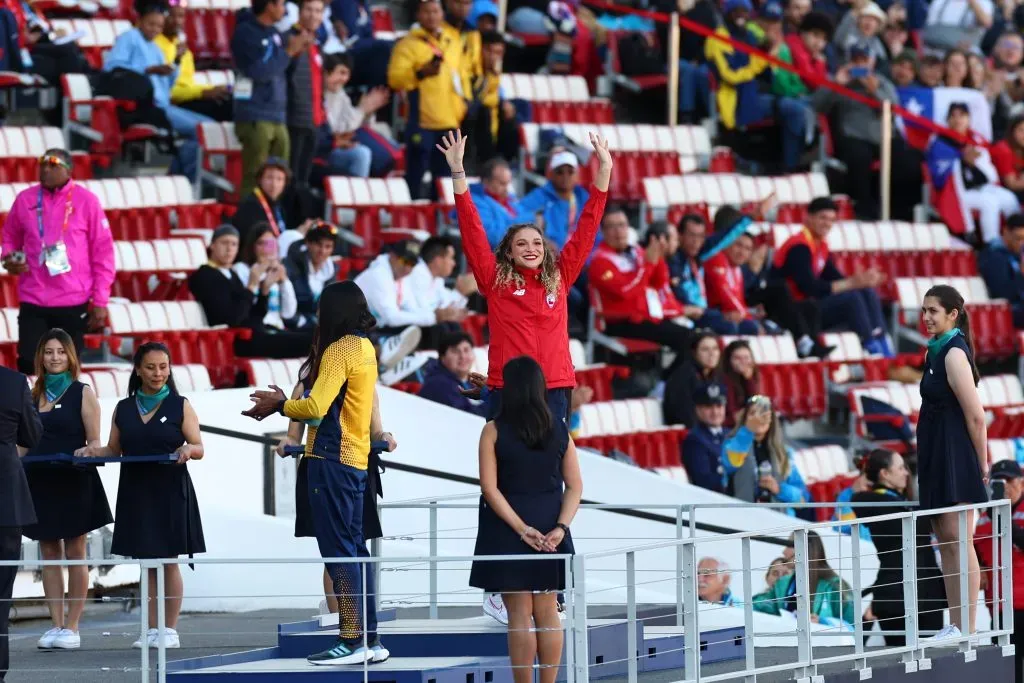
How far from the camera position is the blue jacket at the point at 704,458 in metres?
13.1

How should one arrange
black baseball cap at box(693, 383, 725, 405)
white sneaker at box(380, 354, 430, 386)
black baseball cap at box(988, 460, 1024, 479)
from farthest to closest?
black baseball cap at box(693, 383, 725, 405) → white sneaker at box(380, 354, 430, 386) → black baseball cap at box(988, 460, 1024, 479)

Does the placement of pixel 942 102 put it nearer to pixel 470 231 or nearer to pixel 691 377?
pixel 691 377

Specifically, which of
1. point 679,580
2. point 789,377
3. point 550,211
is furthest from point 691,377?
point 679,580

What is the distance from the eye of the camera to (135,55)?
1541cm

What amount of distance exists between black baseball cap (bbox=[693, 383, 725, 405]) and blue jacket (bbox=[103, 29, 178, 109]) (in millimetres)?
4699

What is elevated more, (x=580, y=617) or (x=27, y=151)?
(x=27, y=151)

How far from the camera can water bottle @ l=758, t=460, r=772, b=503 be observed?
42.5 ft

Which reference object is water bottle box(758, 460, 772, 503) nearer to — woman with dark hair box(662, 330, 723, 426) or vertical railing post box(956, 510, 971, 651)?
woman with dark hair box(662, 330, 723, 426)

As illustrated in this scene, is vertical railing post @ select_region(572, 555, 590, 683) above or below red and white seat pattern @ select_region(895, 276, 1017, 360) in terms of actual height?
below

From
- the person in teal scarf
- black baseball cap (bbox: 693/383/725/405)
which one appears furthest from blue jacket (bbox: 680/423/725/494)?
the person in teal scarf

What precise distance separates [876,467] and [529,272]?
3151 millimetres

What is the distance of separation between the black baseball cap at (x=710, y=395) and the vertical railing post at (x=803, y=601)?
15.1 ft

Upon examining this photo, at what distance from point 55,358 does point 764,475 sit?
188 inches

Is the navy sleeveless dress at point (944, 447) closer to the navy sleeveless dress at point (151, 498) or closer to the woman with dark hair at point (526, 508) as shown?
the woman with dark hair at point (526, 508)
